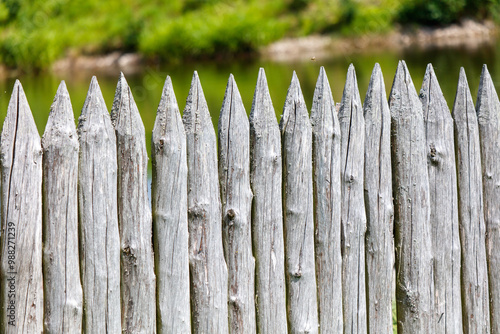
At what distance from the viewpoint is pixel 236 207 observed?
2.52m

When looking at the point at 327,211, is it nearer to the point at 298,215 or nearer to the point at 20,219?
the point at 298,215

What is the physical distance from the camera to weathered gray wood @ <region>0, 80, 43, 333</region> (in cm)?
229

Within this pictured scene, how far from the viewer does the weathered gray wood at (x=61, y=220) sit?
2314mm

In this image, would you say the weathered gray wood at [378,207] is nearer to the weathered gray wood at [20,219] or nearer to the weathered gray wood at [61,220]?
the weathered gray wood at [61,220]

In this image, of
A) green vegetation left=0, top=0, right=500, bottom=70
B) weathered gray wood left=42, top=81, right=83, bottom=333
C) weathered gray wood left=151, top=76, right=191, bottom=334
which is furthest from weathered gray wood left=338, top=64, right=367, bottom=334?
green vegetation left=0, top=0, right=500, bottom=70

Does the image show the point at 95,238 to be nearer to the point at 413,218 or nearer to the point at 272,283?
the point at 272,283

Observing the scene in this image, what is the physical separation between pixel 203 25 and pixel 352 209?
52.6 feet

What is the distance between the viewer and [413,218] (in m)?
2.75

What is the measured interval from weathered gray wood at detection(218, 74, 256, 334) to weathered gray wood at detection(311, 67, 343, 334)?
0.30m

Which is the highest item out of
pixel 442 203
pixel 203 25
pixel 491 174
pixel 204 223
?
pixel 203 25

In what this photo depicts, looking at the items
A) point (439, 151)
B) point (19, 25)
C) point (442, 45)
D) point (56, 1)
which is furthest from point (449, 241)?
point (56, 1)

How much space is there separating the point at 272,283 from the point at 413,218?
2.27ft

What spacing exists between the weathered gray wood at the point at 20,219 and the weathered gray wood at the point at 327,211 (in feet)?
3.63

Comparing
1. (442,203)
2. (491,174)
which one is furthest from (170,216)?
(491,174)
